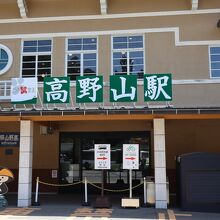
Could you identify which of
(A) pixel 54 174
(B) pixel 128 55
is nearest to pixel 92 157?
(A) pixel 54 174

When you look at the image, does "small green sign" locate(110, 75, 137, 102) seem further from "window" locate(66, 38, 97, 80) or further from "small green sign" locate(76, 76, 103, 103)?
"window" locate(66, 38, 97, 80)

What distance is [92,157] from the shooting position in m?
15.7

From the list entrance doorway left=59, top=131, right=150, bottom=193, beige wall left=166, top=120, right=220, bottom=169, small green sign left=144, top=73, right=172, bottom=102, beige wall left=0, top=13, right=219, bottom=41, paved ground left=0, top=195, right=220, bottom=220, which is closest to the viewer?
paved ground left=0, top=195, right=220, bottom=220

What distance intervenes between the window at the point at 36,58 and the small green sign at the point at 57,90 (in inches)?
138

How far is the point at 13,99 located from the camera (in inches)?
464

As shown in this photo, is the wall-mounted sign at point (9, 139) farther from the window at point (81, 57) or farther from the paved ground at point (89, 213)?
the paved ground at point (89, 213)

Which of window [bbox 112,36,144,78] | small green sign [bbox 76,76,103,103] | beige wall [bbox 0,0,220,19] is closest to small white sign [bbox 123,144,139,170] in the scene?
small green sign [bbox 76,76,103,103]

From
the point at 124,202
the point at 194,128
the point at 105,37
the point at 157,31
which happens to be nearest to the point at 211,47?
the point at 157,31

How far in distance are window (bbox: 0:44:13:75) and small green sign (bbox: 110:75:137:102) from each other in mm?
5761

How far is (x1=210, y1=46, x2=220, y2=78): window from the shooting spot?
1439cm

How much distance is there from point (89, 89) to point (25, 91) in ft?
6.59

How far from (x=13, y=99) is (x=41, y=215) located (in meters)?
3.69

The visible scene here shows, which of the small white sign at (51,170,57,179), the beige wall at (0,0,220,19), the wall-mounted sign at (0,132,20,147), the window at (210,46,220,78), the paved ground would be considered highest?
the beige wall at (0,0,220,19)

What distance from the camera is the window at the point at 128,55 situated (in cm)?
1482
